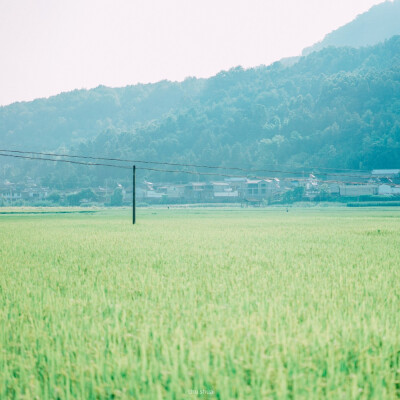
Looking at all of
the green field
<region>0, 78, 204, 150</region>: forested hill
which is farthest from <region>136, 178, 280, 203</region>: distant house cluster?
the green field

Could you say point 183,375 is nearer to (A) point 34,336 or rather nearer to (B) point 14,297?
(A) point 34,336

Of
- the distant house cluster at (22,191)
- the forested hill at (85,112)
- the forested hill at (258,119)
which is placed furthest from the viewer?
the forested hill at (85,112)

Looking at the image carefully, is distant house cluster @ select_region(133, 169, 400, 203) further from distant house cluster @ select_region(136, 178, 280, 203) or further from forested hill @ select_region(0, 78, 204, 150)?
forested hill @ select_region(0, 78, 204, 150)

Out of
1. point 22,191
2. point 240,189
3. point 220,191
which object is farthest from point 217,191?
point 22,191

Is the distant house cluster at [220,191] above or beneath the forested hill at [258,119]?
beneath

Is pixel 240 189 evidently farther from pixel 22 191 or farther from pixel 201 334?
pixel 201 334

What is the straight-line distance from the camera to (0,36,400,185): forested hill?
8444 centimetres

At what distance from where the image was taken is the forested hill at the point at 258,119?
277 ft

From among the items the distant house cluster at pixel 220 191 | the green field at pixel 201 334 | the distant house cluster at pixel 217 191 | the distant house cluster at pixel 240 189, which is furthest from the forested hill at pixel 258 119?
the green field at pixel 201 334

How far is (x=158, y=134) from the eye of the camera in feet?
341

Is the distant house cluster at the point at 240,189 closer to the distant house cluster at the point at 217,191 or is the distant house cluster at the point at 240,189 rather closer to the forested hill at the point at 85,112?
the distant house cluster at the point at 217,191

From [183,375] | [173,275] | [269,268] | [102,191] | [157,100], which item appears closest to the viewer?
[183,375]

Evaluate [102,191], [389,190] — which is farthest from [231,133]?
[389,190]

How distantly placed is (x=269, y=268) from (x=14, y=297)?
3947 mm
